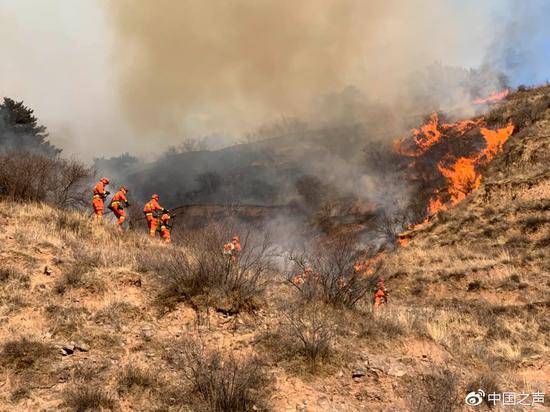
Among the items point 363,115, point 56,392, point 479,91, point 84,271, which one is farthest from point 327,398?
point 363,115

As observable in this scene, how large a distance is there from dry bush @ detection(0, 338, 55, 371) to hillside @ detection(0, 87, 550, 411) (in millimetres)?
11

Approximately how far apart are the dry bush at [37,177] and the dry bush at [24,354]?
8069 mm

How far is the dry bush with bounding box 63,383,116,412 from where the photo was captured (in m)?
4.04

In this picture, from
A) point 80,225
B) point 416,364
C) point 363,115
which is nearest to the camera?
point 416,364

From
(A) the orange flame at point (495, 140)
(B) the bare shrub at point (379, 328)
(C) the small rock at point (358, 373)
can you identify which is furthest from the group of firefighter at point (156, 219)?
(A) the orange flame at point (495, 140)

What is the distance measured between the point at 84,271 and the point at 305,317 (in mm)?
3666

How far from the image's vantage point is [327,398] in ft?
15.5

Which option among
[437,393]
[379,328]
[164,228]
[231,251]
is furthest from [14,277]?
[164,228]

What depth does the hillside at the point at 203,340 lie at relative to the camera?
4465mm

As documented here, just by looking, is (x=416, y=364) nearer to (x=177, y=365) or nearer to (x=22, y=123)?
(x=177, y=365)

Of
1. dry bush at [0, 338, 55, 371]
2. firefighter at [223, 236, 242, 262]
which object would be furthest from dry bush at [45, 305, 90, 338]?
firefighter at [223, 236, 242, 262]

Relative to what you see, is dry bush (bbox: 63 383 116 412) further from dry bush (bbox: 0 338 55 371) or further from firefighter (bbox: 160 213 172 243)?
firefighter (bbox: 160 213 172 243)

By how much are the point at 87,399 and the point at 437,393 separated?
3768 mm

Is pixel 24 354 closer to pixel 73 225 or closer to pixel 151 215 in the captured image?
pixel 73 225
